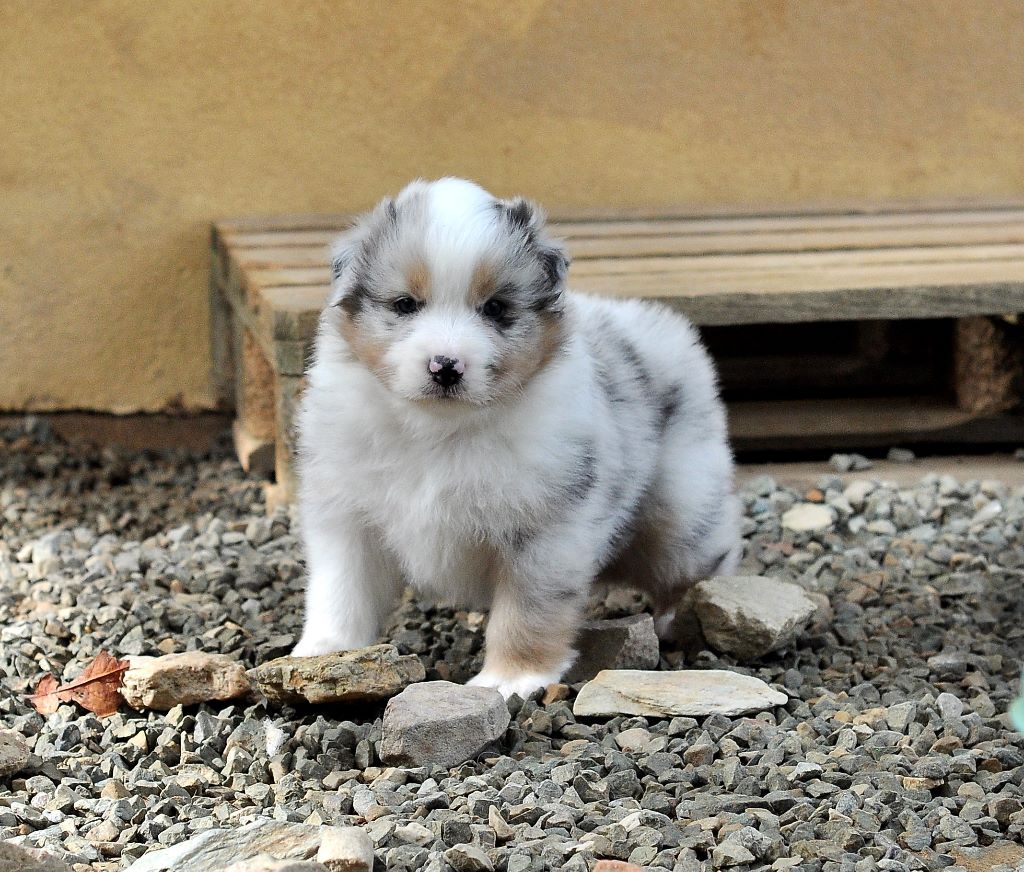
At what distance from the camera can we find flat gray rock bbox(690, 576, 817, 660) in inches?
138

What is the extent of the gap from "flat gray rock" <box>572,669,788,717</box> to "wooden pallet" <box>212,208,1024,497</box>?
1576mm

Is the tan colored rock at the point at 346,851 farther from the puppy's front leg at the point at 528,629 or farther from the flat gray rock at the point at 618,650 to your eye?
the flat gray rock at the point at 618,650

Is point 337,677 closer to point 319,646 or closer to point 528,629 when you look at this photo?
point 319,646

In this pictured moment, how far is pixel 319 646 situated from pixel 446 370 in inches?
32.6

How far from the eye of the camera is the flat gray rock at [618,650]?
11.4ft

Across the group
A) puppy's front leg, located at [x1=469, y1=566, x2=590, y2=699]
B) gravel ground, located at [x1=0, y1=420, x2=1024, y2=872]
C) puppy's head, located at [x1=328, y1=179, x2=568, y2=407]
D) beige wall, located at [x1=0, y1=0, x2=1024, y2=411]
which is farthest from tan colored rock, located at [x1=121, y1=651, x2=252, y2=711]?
beige wall, located at [x1=0, y1=0, x2=1024, y2=411]

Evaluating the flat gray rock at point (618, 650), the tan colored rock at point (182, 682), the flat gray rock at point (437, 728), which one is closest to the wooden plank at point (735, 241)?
the flat gray rock at point (618, 650)

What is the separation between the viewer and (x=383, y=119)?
19.1ft

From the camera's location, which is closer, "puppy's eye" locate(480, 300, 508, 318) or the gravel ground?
the gravel ground

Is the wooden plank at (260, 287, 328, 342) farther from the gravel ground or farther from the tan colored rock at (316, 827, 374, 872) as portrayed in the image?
the tan colored rock at (316, 827, 374, 872)

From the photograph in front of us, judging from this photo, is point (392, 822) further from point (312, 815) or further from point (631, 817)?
point (631, 817)

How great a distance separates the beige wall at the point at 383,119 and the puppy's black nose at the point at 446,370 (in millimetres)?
3012

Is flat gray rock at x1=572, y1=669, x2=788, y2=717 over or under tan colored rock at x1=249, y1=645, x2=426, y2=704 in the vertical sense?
under

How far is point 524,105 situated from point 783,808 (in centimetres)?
377
